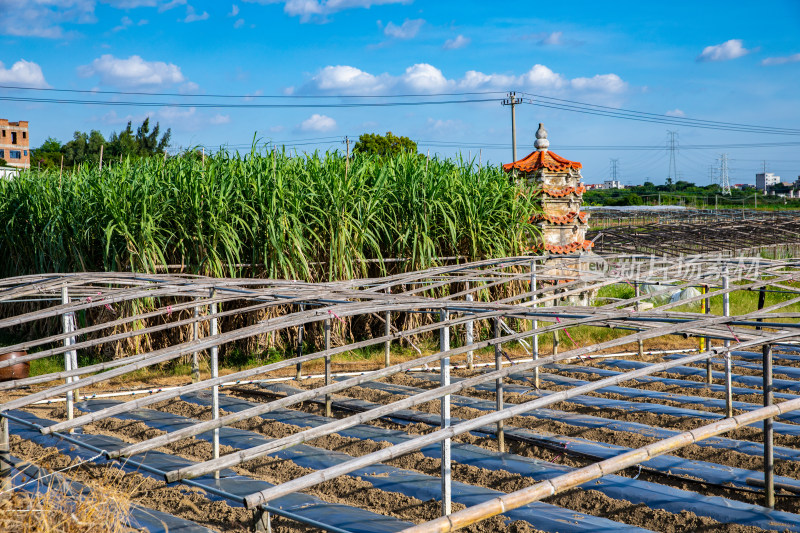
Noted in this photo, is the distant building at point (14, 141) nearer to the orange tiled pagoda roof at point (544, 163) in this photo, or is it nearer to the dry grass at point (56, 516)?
the orange tiled pagoda roof at point (544, 163)

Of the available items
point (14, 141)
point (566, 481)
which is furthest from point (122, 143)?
point (566, 481)

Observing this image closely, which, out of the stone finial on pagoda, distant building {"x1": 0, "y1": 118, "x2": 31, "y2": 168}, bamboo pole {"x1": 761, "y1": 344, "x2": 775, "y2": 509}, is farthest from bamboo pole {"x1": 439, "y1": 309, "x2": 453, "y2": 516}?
distant building {"x1": 0, "y1": 118, "x2": 31, "y2": 168}

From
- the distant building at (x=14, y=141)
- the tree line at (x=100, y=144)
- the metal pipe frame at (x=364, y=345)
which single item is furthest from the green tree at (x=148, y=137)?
the metal pipe frame at (x=364, y=345)

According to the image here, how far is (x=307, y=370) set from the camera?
8625 millimetres

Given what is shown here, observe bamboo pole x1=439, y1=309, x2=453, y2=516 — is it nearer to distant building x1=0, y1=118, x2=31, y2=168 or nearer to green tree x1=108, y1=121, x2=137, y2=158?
green tree x1=108, y1=121, x2=137, y2=158

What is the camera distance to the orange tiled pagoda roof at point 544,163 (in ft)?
34.2

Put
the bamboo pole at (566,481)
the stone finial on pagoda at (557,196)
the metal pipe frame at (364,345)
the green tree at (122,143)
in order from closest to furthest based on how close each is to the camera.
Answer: the bamboo pole at (566,481), the metal pipe frame at (364,345), the stone finial on pagoda at (557,196), the green tree at (122,143)

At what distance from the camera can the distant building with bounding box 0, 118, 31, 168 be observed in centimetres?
5931

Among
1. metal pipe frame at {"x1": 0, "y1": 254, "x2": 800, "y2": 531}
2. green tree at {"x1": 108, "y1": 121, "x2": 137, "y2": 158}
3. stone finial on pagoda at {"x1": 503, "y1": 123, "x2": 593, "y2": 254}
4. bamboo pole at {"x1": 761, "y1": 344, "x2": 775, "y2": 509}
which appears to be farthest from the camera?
green tree at {"x1": 108, "y1": 121, "x2": 137, "y2": 158}

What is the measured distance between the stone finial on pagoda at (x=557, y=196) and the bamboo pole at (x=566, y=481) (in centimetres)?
740

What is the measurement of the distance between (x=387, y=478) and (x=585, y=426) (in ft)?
6.50

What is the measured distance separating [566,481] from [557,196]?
8343 millimetres

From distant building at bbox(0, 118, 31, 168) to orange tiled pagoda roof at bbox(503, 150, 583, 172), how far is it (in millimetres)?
59490

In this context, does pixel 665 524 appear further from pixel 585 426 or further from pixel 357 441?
pixel 357 441
